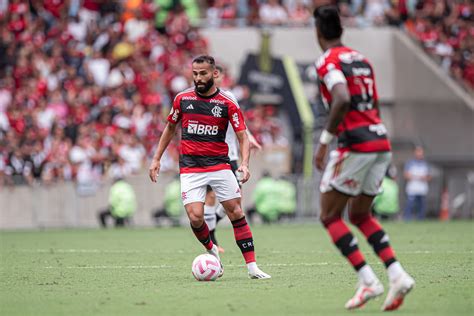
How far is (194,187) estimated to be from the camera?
11453mm

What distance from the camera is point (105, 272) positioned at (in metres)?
12.4

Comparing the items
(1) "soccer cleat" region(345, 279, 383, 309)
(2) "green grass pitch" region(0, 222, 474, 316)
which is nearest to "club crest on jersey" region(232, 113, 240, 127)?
(2) "green grass pitch" region(0, 222, 474, 316)

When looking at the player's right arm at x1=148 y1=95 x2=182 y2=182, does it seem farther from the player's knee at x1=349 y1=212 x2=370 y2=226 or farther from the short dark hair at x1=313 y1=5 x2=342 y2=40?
the player's knee at x1=349 y1=212 x2=370 y2=226

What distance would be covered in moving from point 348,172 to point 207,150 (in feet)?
10.4

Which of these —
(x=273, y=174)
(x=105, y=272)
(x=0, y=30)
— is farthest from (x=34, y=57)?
(x=105, y=272)

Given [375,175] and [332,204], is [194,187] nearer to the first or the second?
[332,204]

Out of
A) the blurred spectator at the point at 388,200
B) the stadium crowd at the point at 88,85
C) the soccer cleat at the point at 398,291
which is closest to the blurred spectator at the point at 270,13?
the stadium crowd at the point at 88,85

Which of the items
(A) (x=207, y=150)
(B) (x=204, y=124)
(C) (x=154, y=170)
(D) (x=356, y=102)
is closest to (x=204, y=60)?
(B) (x=204, y=124)

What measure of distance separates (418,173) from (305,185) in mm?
3814

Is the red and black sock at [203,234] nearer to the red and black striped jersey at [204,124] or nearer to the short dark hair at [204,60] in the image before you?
the red and black striped jersey at [204,124]

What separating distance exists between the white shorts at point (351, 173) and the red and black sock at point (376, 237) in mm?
277

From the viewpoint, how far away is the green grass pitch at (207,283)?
28.5 feet

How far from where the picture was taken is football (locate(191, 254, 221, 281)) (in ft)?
36.4

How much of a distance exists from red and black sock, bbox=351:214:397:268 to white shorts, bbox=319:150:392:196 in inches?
10.9
